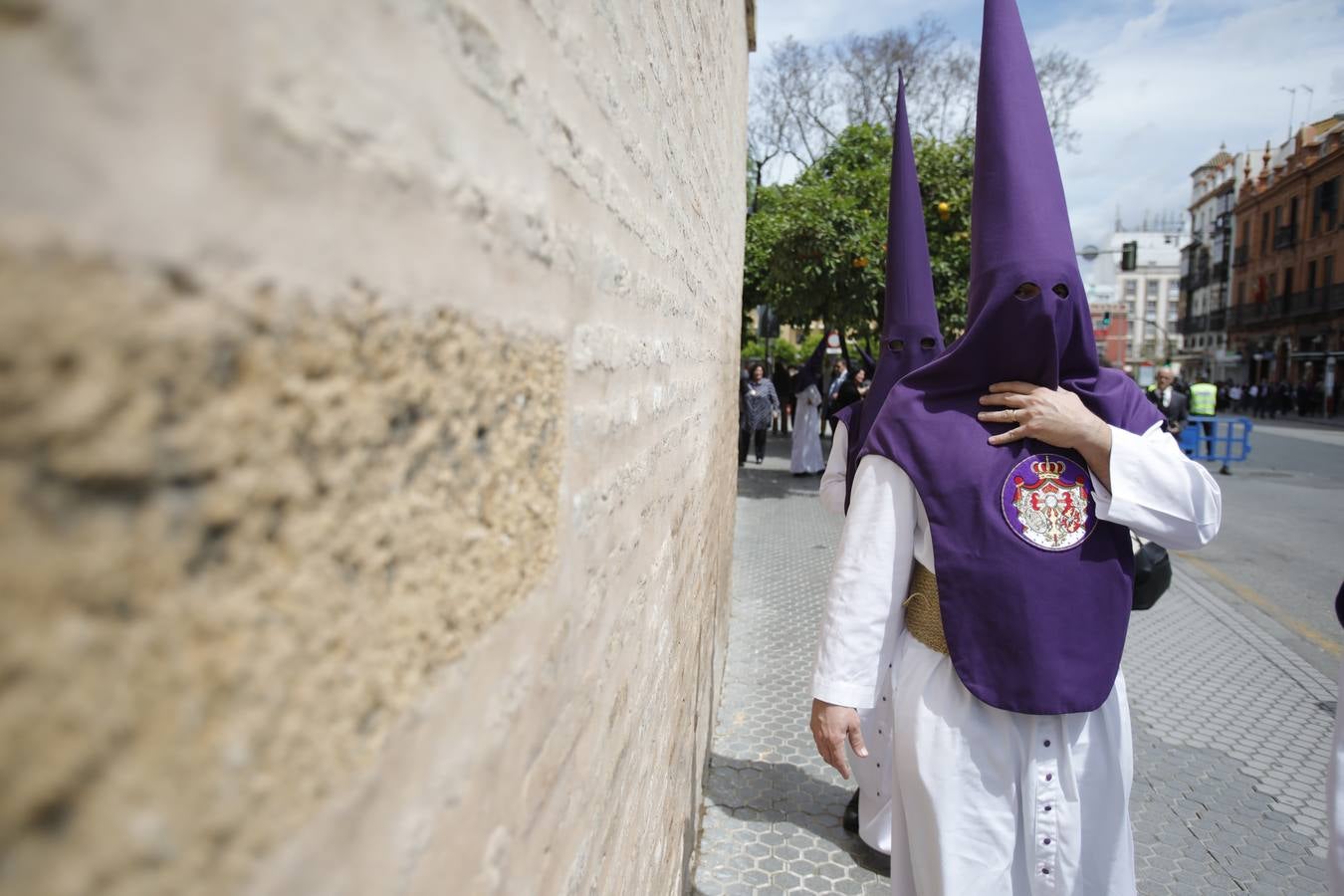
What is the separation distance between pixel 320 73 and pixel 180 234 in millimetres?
155

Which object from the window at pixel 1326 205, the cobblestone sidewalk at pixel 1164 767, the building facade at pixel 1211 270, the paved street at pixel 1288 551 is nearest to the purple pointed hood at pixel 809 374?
the paved street at pixel 1288 551

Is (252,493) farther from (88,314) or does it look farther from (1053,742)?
(1053,742)

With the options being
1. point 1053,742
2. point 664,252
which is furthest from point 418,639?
point 1053,742

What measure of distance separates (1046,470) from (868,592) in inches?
22.7

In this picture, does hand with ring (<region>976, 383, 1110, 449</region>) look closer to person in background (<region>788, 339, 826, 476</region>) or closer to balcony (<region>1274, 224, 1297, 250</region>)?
person in background (<region>788, 339, 826, 476</region>)

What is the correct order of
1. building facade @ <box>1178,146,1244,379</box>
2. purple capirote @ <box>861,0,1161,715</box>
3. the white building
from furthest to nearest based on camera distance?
the white building < building facade @ <box>1178,146,1244,379</box> < purple capirote @ <box>861,0,1161,715</box>

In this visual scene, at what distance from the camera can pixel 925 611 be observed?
2.32 metres

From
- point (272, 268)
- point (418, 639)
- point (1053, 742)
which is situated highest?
point (272, 268)

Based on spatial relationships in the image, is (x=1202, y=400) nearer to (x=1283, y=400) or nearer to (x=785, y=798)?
(x=785, y=798)

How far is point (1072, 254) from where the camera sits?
2.29 meters

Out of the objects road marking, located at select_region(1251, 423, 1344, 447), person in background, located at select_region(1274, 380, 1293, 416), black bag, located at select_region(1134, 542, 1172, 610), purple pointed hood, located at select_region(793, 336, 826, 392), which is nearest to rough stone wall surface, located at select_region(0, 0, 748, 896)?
black bag, located at select_region(1134, 542, 1172, 610)

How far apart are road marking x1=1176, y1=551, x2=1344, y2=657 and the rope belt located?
4.48 m

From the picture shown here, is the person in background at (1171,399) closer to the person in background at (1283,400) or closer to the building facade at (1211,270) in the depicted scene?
the person in background at (1283,400)

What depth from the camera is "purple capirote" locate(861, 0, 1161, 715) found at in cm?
213
